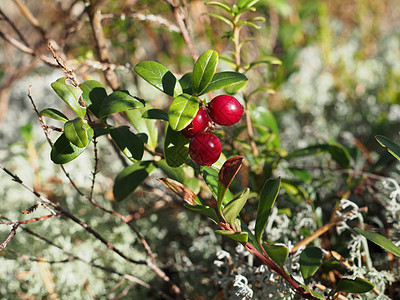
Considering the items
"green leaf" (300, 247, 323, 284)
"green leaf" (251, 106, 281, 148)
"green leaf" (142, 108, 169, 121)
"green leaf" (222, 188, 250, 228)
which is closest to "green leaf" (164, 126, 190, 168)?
"green leaf" (142, 108, 169, 121)

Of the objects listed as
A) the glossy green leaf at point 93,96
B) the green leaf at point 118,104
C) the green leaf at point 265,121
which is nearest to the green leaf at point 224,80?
the green leaf at point 118,104

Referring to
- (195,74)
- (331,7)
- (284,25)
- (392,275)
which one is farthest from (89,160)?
(331,7)

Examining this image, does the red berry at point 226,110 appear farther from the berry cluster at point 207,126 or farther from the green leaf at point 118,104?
the green leaf at point 118,104

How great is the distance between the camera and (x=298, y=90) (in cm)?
189

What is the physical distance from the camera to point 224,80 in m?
0.68

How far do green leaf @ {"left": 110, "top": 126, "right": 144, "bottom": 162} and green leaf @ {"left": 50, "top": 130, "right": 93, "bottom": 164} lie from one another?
8 cm

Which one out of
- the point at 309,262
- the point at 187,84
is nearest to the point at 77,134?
the point at 187,84

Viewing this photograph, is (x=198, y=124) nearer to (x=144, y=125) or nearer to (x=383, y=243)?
(x=144, y=125)

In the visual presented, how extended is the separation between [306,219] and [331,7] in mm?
2497

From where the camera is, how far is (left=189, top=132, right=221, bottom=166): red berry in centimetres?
62

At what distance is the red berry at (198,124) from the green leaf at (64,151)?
19 centimetres

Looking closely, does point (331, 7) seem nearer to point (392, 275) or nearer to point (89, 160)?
point (89, 160)

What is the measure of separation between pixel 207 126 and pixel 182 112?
68 mm

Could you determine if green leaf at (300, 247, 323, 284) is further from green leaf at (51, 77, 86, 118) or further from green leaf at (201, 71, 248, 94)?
green leaf at (51, 77, 86, 118)
